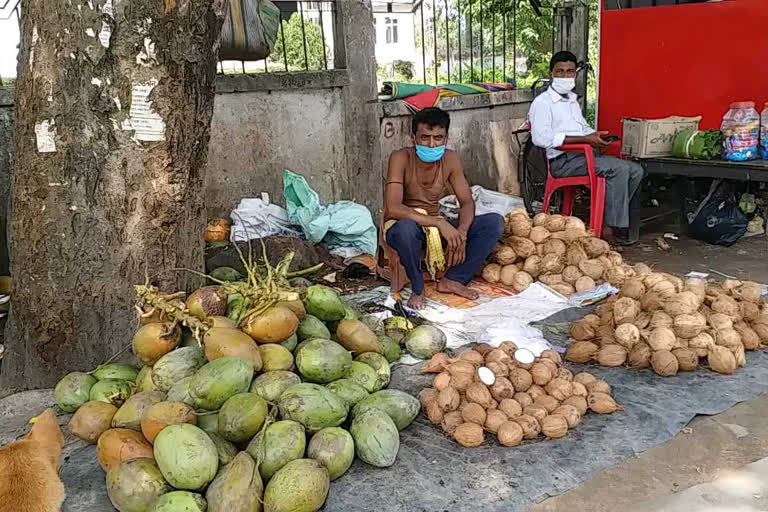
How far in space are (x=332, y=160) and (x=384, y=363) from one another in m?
3.40

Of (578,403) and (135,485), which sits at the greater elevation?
(135,485)

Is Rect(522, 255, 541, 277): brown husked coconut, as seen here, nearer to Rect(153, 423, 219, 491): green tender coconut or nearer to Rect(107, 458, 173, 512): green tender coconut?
Rect(153, 423, 219, 491): green tender coconut

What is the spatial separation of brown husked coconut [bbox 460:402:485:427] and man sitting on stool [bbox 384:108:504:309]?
5.27 ft

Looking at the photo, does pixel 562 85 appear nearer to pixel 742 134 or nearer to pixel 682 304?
pixel 742 134

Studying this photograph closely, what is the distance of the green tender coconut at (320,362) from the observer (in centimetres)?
278

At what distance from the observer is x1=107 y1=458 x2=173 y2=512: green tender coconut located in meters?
2.21

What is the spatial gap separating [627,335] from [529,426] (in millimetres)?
967

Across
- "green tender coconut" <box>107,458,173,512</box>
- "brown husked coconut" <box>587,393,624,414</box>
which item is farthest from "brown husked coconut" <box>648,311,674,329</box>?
"green tender coconut" <box>107,458,173,512</box>

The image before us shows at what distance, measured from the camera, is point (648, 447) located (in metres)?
2.81

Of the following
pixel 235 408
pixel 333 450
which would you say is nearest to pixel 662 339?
pixel 333 450

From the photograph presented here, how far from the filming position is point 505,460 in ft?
8.83

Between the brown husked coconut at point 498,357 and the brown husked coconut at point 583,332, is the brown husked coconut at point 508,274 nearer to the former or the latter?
the brown husked coconut at point 583,332

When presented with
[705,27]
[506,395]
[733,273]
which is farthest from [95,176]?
[705,27]

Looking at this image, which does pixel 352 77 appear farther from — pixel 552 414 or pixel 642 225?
pixel 552 414
